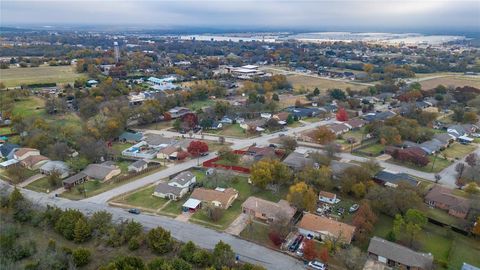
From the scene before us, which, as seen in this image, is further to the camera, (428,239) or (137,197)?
(137,197)

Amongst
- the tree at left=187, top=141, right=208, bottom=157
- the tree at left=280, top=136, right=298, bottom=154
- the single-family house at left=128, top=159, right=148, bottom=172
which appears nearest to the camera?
the single-family house at left=128, top=159, right=148, bottom=172

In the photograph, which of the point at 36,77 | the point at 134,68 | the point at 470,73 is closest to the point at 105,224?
the point at 36,77

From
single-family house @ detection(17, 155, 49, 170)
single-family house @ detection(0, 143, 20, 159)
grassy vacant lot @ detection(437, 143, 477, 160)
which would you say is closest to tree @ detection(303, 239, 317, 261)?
grassy vacant lot @ detection(437, 143, 477, 160)

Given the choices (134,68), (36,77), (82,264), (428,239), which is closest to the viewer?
(82,264)

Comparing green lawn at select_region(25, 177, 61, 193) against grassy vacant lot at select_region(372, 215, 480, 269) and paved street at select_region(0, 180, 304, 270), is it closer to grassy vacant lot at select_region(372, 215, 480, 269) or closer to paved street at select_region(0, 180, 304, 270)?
paved street at select_region(0, 180, 304, 270)

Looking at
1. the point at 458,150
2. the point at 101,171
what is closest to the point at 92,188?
the point at 101,171

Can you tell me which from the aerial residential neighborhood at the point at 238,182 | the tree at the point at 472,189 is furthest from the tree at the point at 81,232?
the tree at the point at 472,189

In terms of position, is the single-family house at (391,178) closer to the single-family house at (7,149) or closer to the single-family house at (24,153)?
the single-family house at (24,153)

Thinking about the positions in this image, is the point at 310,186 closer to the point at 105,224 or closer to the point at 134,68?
the point at 105,224
